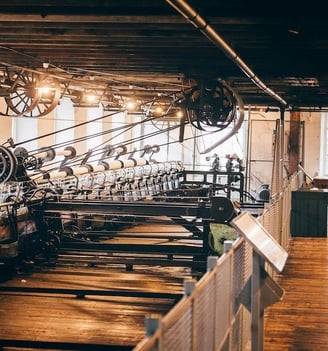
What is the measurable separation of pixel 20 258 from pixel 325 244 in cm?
439

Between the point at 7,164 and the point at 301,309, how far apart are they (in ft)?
11.0

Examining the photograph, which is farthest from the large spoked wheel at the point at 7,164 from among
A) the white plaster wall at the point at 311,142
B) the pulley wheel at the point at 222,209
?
the white plaster wall at the point at 311,142

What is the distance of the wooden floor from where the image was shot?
4.99 meters

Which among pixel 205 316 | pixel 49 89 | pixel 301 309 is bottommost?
pixel 301 309

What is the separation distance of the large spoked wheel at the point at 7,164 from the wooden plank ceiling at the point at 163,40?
2.17 ft

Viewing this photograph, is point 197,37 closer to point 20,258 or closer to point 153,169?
point 20,258

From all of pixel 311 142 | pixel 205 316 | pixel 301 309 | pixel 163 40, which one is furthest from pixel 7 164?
pixel 311 142

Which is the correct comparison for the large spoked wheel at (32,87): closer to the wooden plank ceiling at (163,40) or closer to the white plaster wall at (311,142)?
the wooden plank ceiling at (163,40)

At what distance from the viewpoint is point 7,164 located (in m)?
7.28

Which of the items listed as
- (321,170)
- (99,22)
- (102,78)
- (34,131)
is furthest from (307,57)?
(321,170)

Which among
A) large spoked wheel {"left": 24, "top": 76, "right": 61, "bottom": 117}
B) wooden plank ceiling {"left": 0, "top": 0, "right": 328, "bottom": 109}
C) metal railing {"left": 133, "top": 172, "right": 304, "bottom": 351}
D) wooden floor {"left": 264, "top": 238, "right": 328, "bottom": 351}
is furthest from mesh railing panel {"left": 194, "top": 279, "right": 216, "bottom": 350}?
large spoked wheel {"left": 24, "top": 76, "right": 61, "bottom": 117}

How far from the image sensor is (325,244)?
31.4 ft

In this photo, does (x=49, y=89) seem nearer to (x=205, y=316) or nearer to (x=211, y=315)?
(x=211, y=315)

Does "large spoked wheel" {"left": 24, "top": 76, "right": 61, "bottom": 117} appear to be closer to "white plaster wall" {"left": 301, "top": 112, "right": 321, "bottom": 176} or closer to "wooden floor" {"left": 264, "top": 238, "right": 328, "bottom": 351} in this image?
"wooden floor" {"left": 264, "top": 238, "right": 328, "bottom": 351}
